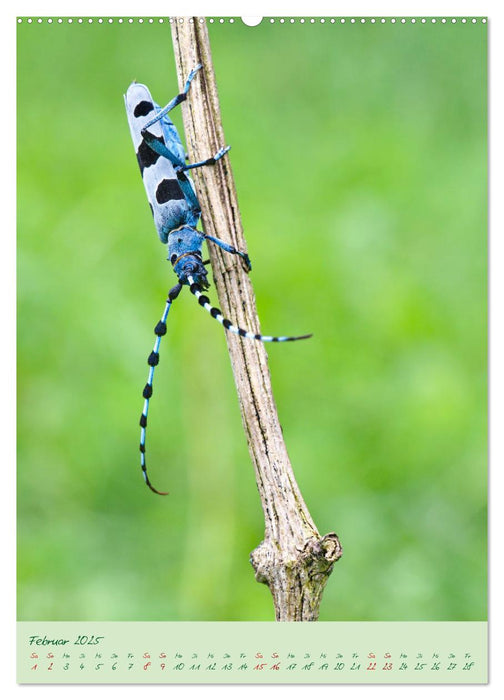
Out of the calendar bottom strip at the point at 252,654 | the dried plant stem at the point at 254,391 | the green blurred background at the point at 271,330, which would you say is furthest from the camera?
the green blurred background at the point at 271,330

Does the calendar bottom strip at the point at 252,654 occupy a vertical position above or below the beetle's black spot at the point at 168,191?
below

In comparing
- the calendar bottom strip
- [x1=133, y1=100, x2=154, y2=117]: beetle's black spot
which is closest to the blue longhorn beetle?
[x1=133, y1=100, x2=154, y2=117]: beetle's black spot

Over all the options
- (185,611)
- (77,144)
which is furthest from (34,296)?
(185,611)

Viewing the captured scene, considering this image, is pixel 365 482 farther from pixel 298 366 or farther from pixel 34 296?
pixel 34 296

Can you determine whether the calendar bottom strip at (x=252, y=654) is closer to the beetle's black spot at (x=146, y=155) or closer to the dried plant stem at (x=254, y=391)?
the dried plant stem at (x=254, y=391)

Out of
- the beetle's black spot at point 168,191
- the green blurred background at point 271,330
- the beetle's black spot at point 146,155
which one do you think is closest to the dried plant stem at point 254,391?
Result: the beetle's black spot at point 168,191

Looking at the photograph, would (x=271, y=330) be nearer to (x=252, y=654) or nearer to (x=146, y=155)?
(x=146, y=155)

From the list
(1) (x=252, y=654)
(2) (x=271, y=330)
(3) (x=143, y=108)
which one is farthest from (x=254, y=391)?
(2) (x=271, y=330)
